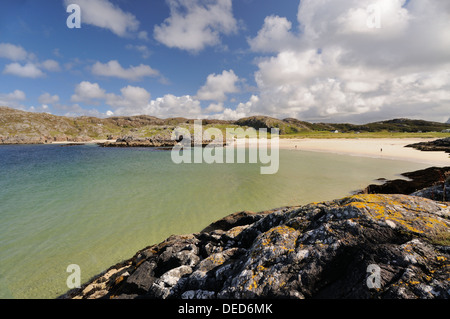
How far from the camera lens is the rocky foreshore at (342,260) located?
142 inches

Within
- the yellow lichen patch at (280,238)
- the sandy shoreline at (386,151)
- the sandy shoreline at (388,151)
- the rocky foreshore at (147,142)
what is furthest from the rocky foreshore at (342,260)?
the rocky foreshore at (147,142)

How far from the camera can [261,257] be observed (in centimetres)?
512

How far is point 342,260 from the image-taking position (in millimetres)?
4469

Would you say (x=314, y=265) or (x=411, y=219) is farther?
(x=411, y=219)

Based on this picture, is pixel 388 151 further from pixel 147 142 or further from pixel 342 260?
pixel 147 142

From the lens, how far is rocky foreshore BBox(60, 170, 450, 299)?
3.60 meters

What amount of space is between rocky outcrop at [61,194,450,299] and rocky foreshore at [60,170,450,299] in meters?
0.02

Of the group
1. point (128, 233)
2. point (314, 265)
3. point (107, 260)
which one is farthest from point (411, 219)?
point (128, 233)

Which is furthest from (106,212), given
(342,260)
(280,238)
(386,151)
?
(386,151)

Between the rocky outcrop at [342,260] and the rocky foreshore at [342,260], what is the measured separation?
0.05ft

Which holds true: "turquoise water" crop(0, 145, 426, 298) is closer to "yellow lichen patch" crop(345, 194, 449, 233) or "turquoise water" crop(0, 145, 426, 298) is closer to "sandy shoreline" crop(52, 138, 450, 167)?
"yellow lichen patch" crop(345, 194, 449, 233)

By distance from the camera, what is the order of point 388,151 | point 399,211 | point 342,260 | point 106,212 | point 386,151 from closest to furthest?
point 342,260, point 399,211, point 106,212, point 388,151, point 386,151
